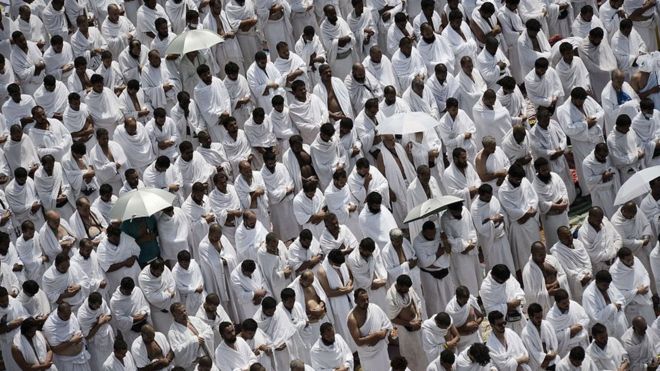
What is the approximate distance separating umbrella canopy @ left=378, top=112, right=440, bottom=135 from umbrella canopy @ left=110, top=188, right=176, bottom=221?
334 centimetres

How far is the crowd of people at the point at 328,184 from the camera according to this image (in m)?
24.5

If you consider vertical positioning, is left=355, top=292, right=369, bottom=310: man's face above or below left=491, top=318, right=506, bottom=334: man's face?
above

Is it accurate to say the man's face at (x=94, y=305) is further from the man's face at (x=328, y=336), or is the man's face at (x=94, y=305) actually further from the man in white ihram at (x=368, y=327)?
the man in white ihram at (x=368, y=327)

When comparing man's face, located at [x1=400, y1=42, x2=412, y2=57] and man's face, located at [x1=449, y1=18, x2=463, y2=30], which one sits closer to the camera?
man's face, located at [x1=400, y1=42, x2=412, y2=57]

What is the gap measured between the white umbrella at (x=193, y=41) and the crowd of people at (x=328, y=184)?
0.55m

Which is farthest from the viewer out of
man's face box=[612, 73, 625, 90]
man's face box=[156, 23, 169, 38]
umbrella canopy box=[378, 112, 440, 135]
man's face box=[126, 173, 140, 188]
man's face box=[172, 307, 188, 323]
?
man's face box=[156, 23, 169, 38]

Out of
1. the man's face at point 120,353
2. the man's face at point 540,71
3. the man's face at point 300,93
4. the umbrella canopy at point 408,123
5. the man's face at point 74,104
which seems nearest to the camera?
the man's face at point 120,353

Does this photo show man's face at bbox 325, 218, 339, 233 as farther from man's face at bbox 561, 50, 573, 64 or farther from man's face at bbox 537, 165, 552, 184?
man's face at bbox 561, 50, 573, 64

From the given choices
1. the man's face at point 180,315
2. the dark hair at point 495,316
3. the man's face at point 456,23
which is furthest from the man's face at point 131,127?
the dark hair at point 495,316

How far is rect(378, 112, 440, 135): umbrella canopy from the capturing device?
2647cm

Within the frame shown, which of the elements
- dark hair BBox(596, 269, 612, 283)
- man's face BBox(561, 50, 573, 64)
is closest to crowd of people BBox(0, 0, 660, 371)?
man's face BBox(561, 50, 573, 64)

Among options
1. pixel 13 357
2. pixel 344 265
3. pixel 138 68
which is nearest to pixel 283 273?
pixel 344 265

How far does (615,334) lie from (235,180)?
6587 millimetres

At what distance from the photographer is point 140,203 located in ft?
83.9
